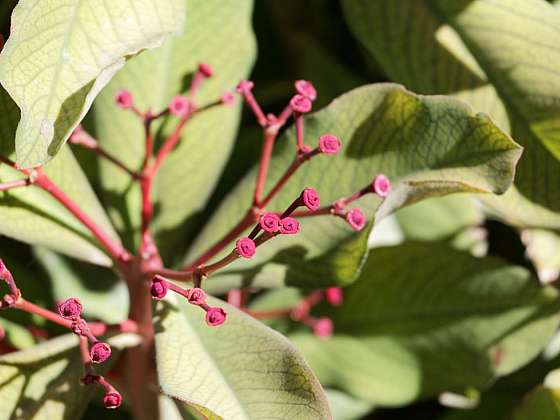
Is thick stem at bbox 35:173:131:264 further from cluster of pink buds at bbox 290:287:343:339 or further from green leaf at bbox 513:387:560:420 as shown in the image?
green leaf at bbox 513:387:560:420

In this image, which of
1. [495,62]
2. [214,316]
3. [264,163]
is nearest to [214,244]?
[264,163]

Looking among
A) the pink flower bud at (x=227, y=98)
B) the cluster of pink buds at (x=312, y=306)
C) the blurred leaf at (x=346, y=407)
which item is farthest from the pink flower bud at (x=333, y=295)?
the pink flower bud at (x=227, y=98)

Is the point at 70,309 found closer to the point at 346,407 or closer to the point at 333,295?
the point at 333,295

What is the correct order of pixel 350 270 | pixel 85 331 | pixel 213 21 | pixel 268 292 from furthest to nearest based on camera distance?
pixel 268 292
pixel 213 21
pixel 350 270
pixel 85 331

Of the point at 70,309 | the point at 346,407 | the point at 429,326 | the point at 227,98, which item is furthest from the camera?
the point at 346,407

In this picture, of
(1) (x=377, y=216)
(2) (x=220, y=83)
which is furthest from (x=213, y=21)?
(1) (x=377, y=216)

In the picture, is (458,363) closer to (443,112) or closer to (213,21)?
(443,112)

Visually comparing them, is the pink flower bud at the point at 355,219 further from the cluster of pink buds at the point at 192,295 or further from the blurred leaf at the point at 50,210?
the blurred leaf at the point at 50,210
